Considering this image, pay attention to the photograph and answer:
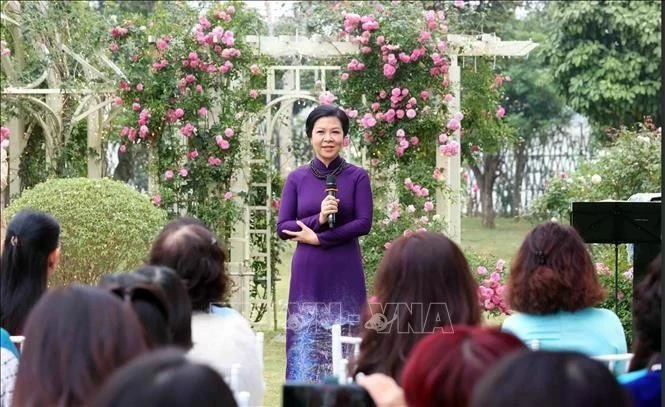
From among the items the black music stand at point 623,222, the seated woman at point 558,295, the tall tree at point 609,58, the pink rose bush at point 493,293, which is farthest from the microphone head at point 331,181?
the tall tree at point 609,58

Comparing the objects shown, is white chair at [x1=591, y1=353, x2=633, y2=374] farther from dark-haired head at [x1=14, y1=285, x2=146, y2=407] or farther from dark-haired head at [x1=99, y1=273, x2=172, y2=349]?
dark-haired head at [x1=14, y1=285, x2=146, y2=407]

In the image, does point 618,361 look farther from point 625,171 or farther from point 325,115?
point 625,171

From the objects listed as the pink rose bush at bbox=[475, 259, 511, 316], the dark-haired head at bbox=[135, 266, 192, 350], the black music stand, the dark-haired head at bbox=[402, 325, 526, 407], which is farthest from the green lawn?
the dark-haired head at bbox=[402, 325, 526, 407]

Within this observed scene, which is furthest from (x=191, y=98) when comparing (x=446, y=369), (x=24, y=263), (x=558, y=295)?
(x=446, y=369)

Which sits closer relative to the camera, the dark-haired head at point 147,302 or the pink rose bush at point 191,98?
the dark-haired head at point 147,302

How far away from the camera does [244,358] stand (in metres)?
3.39

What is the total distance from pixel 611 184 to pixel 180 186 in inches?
148

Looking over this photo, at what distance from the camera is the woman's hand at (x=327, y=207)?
16.9ft

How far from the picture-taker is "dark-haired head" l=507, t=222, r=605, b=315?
3461mm

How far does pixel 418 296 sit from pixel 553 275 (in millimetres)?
612

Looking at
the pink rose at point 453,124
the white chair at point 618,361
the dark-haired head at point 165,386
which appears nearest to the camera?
the dark-haired head at point 165,386

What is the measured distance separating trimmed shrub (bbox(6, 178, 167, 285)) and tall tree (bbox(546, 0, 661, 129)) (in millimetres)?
11586

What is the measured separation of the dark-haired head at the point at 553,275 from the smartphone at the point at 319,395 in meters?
1.31

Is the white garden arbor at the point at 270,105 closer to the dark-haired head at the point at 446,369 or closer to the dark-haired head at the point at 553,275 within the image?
the dark-haired head at the point at 553,275
